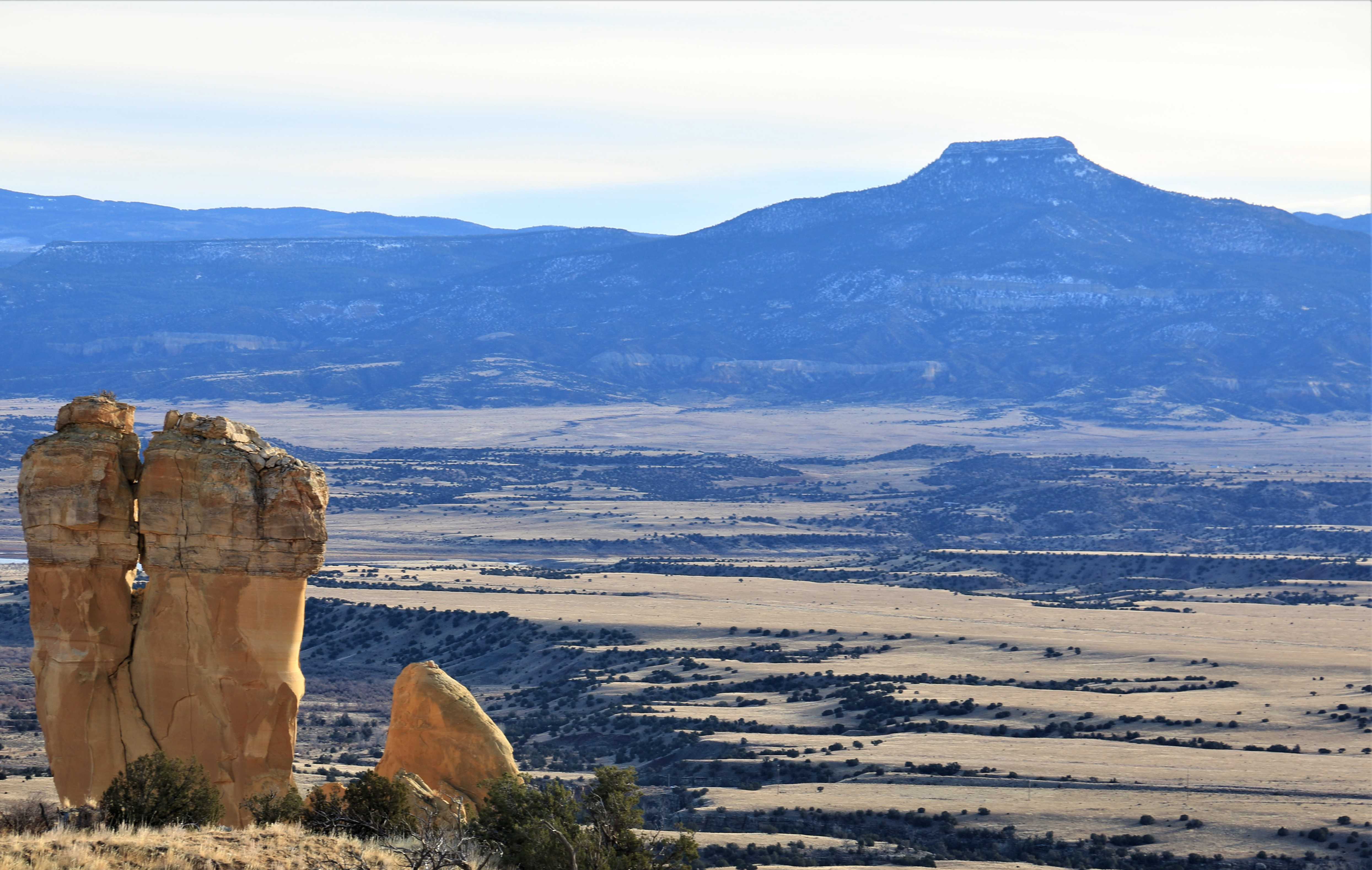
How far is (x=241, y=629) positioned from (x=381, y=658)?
45.1 m

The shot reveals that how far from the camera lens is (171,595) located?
78.8ft

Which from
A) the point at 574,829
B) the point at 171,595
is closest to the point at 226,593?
the point at 171,595

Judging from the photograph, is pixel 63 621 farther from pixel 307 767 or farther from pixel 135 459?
pixel 307 767

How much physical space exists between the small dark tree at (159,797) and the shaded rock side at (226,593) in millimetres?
1673

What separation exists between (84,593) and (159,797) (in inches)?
170

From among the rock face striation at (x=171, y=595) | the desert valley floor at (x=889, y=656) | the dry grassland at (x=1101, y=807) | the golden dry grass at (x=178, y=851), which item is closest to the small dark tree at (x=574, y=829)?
the golden dry grass at (x=178, y=851)

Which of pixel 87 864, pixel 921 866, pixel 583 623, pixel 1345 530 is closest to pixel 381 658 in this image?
pixel 583 623

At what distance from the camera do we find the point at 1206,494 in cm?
14950

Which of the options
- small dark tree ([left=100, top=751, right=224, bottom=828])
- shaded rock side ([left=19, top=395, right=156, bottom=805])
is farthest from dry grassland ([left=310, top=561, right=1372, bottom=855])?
small dark tree ([left=100, top=751, right=224, bottom=828])

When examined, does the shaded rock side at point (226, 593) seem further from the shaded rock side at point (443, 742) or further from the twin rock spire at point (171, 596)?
the shaded rock side at point (443, 742)

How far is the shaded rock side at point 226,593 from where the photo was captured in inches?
936

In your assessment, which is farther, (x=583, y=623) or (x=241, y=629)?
(x=583, y=623)

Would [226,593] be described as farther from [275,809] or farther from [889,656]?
[889,656]

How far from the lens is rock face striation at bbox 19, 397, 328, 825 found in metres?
23.8
